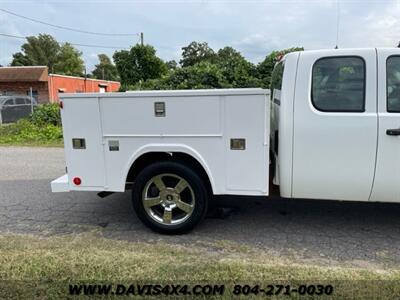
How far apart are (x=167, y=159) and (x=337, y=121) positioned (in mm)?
1780

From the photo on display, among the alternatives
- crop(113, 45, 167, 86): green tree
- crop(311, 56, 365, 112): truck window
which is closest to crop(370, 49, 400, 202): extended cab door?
crop(311, 56, 365, 112): truck window

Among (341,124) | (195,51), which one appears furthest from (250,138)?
(195,51)

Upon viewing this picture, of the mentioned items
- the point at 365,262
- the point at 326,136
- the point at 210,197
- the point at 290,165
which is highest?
the point at 326,136

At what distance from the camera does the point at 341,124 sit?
11.6 feet

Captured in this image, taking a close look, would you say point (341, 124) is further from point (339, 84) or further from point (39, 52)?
point (39, 52)

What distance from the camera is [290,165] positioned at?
369 centimetres

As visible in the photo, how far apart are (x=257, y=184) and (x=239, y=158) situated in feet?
1.07

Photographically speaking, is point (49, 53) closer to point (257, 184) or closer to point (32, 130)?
point (32, 130)

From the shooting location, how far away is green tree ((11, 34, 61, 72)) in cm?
5741

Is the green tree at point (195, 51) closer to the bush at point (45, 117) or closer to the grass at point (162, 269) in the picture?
the bush at point (45, 117)

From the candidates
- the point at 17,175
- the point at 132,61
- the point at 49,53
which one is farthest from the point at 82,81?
the point at 17,175

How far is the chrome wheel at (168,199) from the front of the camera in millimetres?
3971

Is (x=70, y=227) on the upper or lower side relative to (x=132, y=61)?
lower

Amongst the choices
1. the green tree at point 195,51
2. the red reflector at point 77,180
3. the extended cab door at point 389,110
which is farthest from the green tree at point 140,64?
the green tree at point 195,51
